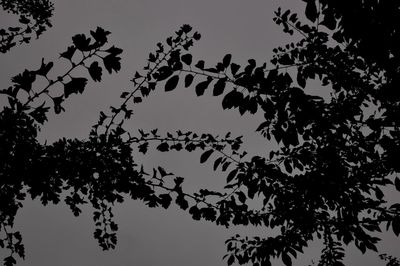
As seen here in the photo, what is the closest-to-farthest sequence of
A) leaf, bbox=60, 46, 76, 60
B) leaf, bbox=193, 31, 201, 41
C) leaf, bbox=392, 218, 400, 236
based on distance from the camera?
leaf, bbox=60, 46, 76, 60 < leaf, bbox=392, 218, 400, 236 < leaf, bbox=193, 31, 201, 41

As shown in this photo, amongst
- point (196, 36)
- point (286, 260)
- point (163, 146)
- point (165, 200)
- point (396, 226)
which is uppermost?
point (196, 36)

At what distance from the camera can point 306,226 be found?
301 cm

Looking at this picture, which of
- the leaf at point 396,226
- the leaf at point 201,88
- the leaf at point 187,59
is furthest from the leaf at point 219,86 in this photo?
the leaf at point 396,226

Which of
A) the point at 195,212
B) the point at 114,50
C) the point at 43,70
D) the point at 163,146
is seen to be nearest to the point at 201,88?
the point at 114,50

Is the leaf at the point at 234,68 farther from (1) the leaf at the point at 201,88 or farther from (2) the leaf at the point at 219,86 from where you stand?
(1) the leaf at the point at 201,88

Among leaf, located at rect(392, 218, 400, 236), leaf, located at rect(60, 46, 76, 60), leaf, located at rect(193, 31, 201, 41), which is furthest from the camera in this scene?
leaf, located at rect(193, 31, 201, 41)

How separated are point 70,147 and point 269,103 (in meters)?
A: 2.49

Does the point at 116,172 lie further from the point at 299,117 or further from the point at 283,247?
the point at 299,117

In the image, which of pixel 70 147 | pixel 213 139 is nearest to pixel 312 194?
pixel 213 139

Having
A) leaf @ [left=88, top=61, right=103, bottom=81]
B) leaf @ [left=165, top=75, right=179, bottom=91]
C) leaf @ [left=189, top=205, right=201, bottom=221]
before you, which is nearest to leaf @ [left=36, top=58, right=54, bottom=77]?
leaf @ [left=88, top=61, right=103, bottom=81]

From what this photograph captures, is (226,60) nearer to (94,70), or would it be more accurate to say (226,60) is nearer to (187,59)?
(187,59)

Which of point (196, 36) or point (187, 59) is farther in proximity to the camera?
point (196, 36)

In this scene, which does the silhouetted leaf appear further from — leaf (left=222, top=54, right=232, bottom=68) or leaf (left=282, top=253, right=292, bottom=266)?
leaf (left=222, top=54, right=232, bottom=68)

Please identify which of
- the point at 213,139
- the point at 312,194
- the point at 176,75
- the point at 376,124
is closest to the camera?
the point at 176,75
